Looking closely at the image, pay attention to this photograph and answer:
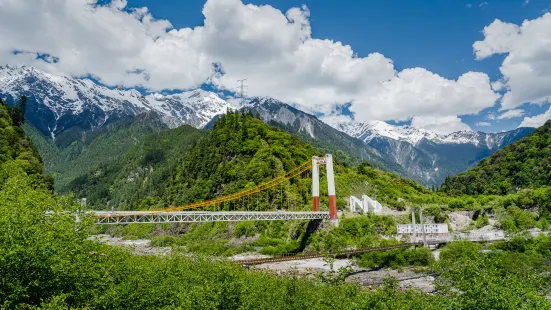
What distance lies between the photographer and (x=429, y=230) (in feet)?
202

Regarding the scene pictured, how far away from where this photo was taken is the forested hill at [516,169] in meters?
91.0

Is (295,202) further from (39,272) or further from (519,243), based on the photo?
(39,272)

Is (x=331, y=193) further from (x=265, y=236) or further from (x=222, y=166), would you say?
(x=222, y=166)

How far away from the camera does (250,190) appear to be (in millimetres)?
75312

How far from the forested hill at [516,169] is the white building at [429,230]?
140 feet

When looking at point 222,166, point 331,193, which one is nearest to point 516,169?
point 331,193

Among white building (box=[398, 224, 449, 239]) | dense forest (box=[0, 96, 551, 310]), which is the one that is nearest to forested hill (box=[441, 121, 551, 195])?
white building (box=[398, 224, 449, 239])

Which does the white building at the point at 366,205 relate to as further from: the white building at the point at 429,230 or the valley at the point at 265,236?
the white building at the point at 429,230

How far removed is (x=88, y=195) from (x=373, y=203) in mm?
135256

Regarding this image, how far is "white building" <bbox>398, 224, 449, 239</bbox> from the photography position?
60188 mm

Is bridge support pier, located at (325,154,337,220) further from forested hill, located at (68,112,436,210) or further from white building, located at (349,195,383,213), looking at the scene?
forested hill, located at (68,112,436,210)

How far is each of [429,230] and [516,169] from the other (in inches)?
2249

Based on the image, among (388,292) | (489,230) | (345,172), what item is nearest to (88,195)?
(345,172)

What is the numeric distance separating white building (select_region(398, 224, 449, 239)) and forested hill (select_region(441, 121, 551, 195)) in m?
42.6
